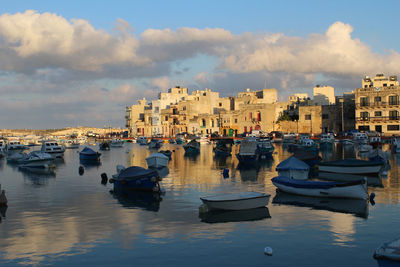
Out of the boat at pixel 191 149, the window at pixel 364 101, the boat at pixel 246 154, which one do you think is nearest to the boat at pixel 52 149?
the boat at pixel 191 149

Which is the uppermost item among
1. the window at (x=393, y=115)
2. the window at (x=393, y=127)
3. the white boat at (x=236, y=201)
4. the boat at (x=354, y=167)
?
the window at (x=393, y=115)

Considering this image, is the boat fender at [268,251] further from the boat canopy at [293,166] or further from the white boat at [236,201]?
the boat canopy at [293,166]

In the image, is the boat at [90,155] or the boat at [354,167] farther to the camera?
the boat at [90,155]

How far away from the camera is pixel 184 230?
1880cm

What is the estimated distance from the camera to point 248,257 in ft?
49.7

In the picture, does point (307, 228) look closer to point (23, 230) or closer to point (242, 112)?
point (23, 230)

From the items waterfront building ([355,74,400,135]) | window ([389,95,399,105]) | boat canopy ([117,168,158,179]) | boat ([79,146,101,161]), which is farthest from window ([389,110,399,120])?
boat canopy ([117,168,158,179])

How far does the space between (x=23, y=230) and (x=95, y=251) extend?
18.4 ft

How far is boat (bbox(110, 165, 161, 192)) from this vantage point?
28.9 m

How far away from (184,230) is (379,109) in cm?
8735

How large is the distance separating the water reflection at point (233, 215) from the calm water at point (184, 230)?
5 cm

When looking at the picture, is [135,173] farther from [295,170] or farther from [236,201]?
[295,170]

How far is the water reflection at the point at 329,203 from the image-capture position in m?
22.2

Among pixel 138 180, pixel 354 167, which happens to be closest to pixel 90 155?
pixel 138 180
